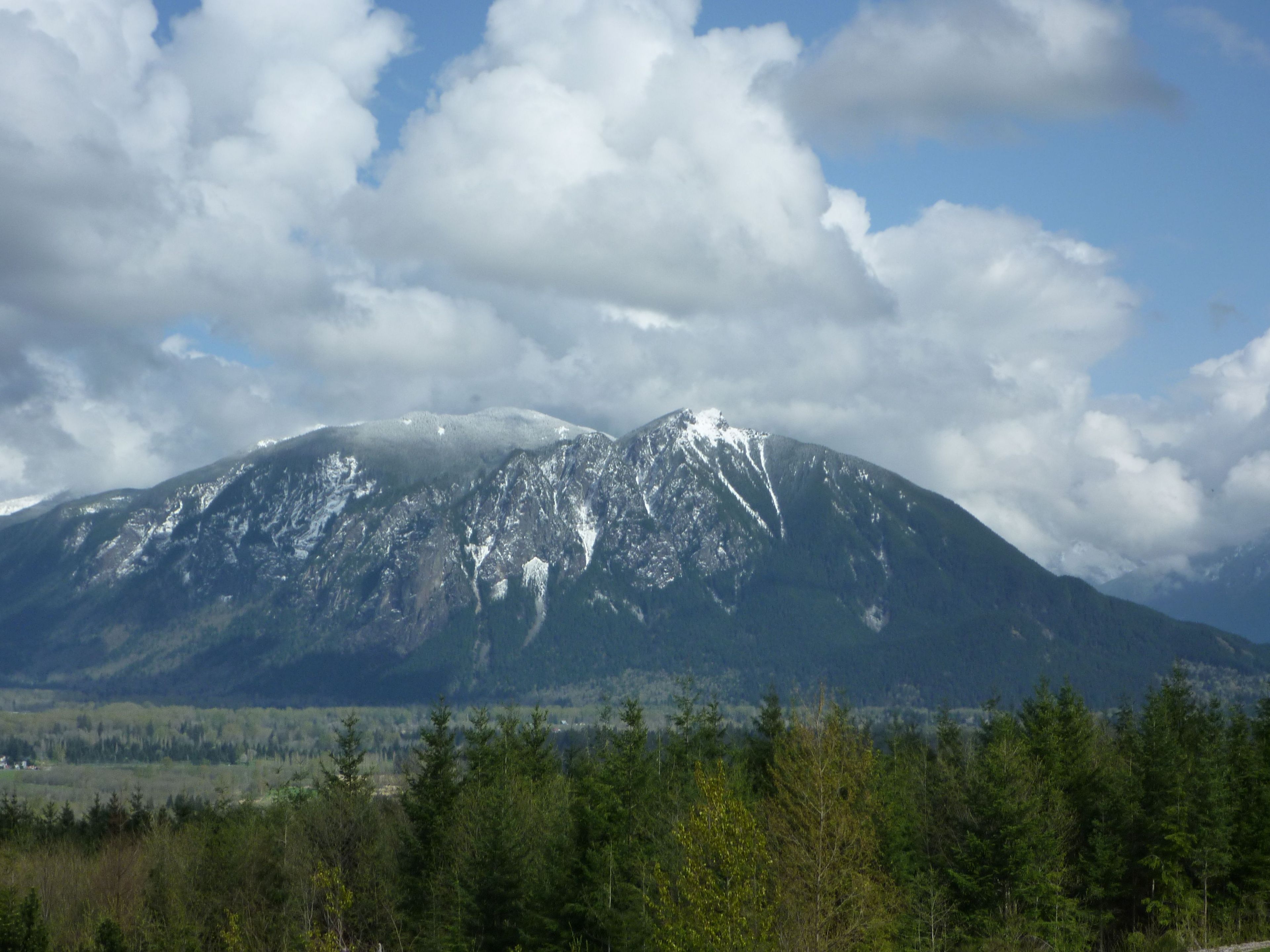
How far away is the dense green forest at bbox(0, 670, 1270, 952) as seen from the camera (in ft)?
150

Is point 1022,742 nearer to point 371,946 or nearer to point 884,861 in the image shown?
point 884,861

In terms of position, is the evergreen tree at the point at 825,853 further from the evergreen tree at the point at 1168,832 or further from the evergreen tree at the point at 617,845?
the evergreen tree at the point at 1168,832

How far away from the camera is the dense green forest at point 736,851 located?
4569 cm

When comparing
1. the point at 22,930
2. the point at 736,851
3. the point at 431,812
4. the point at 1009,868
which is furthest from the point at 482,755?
the point at 736,851

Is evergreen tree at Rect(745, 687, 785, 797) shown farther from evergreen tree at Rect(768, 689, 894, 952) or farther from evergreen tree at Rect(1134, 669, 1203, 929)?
evergreen tree at Rect(768, 689, 894, 952)

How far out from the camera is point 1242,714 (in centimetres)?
9756

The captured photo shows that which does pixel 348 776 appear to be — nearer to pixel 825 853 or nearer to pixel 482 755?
pixel 482 755

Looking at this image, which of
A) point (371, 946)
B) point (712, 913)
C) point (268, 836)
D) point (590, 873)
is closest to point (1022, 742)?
point (590, 873)

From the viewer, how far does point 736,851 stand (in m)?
39.2

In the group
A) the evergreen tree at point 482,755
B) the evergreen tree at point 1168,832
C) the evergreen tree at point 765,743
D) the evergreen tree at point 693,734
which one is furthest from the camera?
the evergreen tree at point 482,755

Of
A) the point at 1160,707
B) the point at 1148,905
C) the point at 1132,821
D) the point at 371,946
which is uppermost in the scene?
the point at 1160,707

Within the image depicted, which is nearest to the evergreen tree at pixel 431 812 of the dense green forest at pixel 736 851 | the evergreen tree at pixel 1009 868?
the dense green forest at pixel 736 851

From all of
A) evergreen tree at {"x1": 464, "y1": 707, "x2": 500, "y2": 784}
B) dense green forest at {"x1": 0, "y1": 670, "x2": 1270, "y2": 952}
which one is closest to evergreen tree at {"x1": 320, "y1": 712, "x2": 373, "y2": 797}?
dense green forest at {"x1": 0, "y1": 670, "x2": 1270, "y2": 952}

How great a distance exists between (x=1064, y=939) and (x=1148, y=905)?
808 cm
